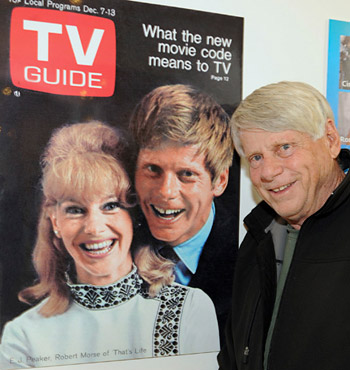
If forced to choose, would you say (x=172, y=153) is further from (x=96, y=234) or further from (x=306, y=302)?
(x=306, y=302)

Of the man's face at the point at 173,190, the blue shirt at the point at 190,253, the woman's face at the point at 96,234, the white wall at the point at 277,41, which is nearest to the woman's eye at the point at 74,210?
the woman's face at the point at 96,234

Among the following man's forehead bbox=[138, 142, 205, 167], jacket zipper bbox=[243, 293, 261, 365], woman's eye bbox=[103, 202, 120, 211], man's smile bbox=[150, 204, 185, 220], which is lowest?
jacket zipper bbox=[243, 293, 261, 365]

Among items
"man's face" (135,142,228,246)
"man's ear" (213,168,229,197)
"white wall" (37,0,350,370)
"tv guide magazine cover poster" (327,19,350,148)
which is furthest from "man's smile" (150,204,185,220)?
"tv guide magazine cover poster" (327,19,350,148)

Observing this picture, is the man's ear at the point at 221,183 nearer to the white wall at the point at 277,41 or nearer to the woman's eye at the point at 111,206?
the white wall at the point at 277,41

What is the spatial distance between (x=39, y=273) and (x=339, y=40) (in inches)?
45.5

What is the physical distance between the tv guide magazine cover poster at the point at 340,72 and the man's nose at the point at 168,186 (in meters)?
0.58

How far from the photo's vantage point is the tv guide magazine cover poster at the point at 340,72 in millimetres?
1500

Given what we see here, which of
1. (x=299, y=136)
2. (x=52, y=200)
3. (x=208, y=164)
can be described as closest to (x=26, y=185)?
(x=52, y=200)

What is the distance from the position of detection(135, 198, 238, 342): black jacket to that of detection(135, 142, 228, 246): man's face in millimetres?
59

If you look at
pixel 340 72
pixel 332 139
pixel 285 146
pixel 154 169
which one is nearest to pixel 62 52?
pixel 154 169

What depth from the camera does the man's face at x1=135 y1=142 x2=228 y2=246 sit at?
4.26 ft

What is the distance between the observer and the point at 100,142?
4.13 feet

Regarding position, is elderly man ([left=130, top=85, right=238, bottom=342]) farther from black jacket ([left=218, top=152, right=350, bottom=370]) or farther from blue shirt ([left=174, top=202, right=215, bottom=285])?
black jacket ([left=218, top=152, right=350, bottom=370])

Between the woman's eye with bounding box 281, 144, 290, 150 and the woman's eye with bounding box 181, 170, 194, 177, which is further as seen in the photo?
the woman's eye with bounding box 181, 170, 194, 177
